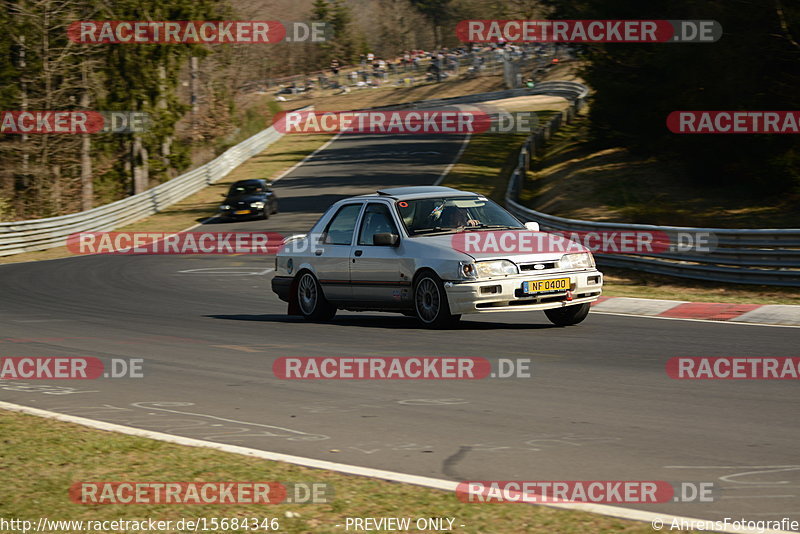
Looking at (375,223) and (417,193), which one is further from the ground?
(417,193)

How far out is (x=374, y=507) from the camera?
5004 millimetres

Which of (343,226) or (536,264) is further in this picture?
(343,226)

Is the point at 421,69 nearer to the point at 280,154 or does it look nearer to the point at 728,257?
the point at 280,154

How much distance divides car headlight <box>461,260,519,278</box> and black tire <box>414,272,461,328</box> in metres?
0.40

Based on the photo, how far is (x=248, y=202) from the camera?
123ft

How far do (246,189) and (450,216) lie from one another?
26.9m

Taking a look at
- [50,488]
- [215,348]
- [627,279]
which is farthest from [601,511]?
[627,279]

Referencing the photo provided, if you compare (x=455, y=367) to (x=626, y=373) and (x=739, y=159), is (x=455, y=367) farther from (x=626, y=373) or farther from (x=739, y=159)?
(x=739, y=159)
